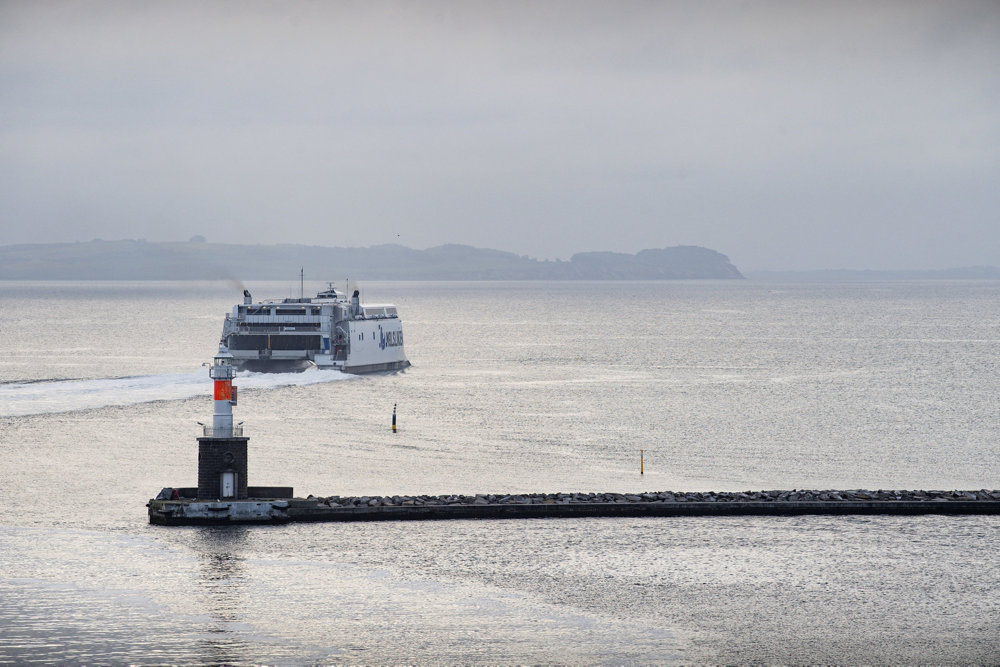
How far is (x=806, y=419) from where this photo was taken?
72562 mm

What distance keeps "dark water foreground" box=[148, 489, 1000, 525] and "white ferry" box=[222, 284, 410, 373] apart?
204 feet

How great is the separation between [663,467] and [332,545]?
21232 mm

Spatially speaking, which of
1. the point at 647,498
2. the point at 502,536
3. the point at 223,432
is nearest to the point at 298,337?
the point at 223,432

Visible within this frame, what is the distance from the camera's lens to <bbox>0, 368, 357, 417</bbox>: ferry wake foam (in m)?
75.4

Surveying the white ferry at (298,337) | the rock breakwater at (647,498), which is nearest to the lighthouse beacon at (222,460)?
the rock breakwater at (647,498)

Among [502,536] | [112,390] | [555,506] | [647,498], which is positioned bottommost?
[502,536]

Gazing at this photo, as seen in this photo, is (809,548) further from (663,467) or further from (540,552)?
(663,467)

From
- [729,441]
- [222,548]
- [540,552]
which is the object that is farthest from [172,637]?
[729,441]

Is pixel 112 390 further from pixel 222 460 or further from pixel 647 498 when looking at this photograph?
pixel 647 498

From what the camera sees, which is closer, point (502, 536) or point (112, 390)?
point (502, 536)

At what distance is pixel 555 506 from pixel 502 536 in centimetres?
351

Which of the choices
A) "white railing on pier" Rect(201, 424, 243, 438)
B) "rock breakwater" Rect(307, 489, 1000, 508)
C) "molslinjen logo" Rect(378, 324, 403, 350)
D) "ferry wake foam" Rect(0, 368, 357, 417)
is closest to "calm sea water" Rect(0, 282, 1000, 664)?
"ferry wake foam" Rect(0, 368, 357, 417)

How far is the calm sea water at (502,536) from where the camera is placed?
88.3 feet

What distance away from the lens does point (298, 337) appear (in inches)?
4094
